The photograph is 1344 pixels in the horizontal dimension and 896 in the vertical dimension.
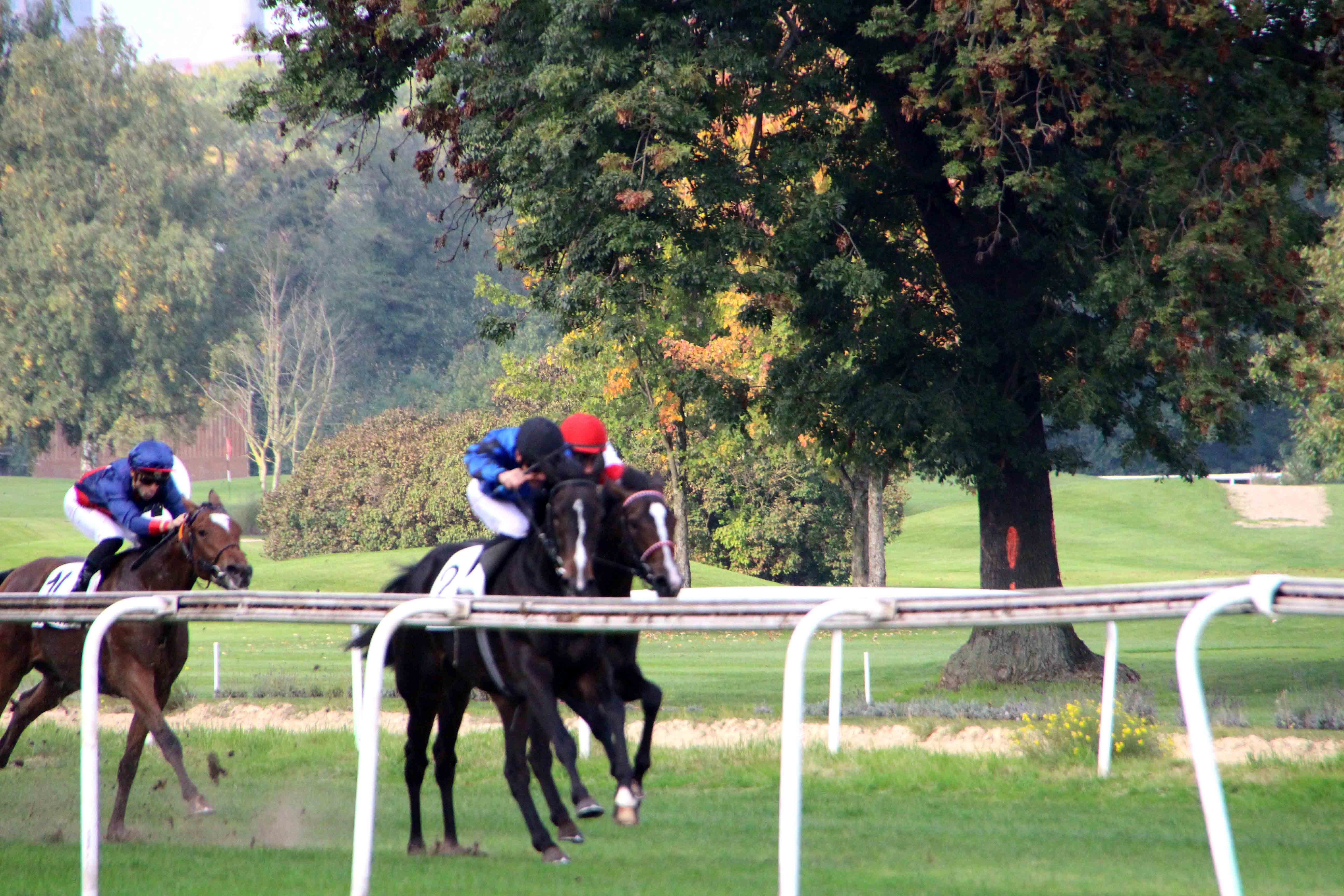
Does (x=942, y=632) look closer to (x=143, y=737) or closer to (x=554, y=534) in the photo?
(x=143, y=737)

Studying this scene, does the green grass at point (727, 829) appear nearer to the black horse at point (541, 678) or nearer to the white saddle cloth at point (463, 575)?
the black horse at point (541, 678)

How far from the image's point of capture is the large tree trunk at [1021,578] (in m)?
16.3

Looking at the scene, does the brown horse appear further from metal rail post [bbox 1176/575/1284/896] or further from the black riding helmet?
metal rail post [bbox 1176/575/1284/896]

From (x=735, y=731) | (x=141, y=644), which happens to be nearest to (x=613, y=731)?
(x=141, y=644)

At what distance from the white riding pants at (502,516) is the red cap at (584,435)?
1.47ft

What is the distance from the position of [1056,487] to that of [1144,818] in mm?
52495

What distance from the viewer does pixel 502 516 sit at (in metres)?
7.43

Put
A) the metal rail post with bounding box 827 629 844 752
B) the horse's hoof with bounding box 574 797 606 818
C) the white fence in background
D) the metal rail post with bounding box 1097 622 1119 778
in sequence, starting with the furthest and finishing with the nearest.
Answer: the metal rail post with bounding box 827 629 844 752
the metal rail post with bounding box 1097 622 1119 778
the horse's hoof with bounding box 574 797 606 818
the white fence in background

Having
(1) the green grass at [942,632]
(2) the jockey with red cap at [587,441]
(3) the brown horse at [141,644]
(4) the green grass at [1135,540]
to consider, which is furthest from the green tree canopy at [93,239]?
(2) the jockey with red cap at [587,441]

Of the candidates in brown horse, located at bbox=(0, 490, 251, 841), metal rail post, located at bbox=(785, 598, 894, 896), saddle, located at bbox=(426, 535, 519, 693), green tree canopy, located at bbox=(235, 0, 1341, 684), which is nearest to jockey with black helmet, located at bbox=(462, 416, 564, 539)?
saddle, located at bbox=(426, 535, 519, 693)

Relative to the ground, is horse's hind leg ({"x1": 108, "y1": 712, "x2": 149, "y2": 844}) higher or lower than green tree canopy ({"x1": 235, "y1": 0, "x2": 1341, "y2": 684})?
lower

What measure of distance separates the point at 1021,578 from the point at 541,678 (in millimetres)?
10975

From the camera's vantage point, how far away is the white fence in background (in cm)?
387

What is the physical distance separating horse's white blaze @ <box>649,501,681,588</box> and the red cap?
57cm
